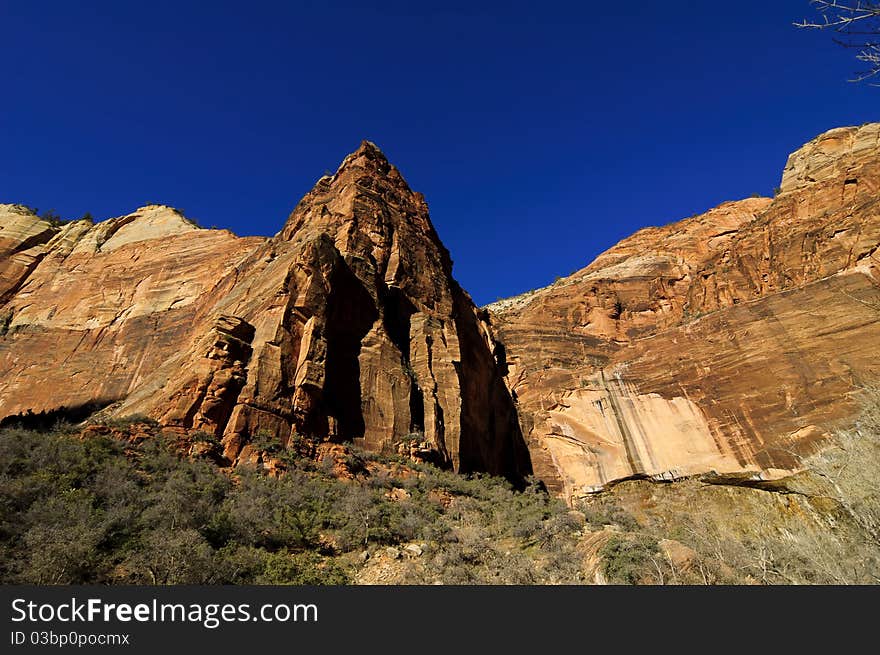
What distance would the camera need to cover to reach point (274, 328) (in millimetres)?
18172

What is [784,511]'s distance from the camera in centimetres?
1753

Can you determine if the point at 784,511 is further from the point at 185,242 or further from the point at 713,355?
the point at 185,242

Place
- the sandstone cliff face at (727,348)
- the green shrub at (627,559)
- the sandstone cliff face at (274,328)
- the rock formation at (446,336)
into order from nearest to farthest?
the green shrub at (627,559) < the sandstone cliff face at (274,328) < the rock formation at (446,336) < the sandstone cliff face at (727,348)

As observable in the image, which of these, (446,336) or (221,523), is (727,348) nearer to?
(446,336)

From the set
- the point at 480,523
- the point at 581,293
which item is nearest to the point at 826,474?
the point at 480,523

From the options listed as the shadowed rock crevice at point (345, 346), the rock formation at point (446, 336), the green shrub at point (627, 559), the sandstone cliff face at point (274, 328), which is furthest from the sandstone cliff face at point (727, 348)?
the shadowed rock crevice at point (345, 346)

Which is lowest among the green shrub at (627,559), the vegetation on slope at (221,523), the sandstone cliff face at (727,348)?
the green shrub at (627,559)

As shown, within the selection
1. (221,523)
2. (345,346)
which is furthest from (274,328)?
(221,523)

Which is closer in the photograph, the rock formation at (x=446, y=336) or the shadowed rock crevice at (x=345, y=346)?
the shadowed rock crevice at (x=345, y=346)

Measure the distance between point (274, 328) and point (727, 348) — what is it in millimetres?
23955

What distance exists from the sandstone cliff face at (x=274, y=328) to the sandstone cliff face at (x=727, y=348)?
4387 millimetres

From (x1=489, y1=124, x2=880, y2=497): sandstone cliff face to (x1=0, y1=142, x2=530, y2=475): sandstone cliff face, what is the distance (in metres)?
4.39

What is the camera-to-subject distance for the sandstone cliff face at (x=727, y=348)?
22172 millimetres

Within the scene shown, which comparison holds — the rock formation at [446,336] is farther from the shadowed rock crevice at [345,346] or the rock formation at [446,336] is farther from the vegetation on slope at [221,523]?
the vegetation on slope at [221,523]
